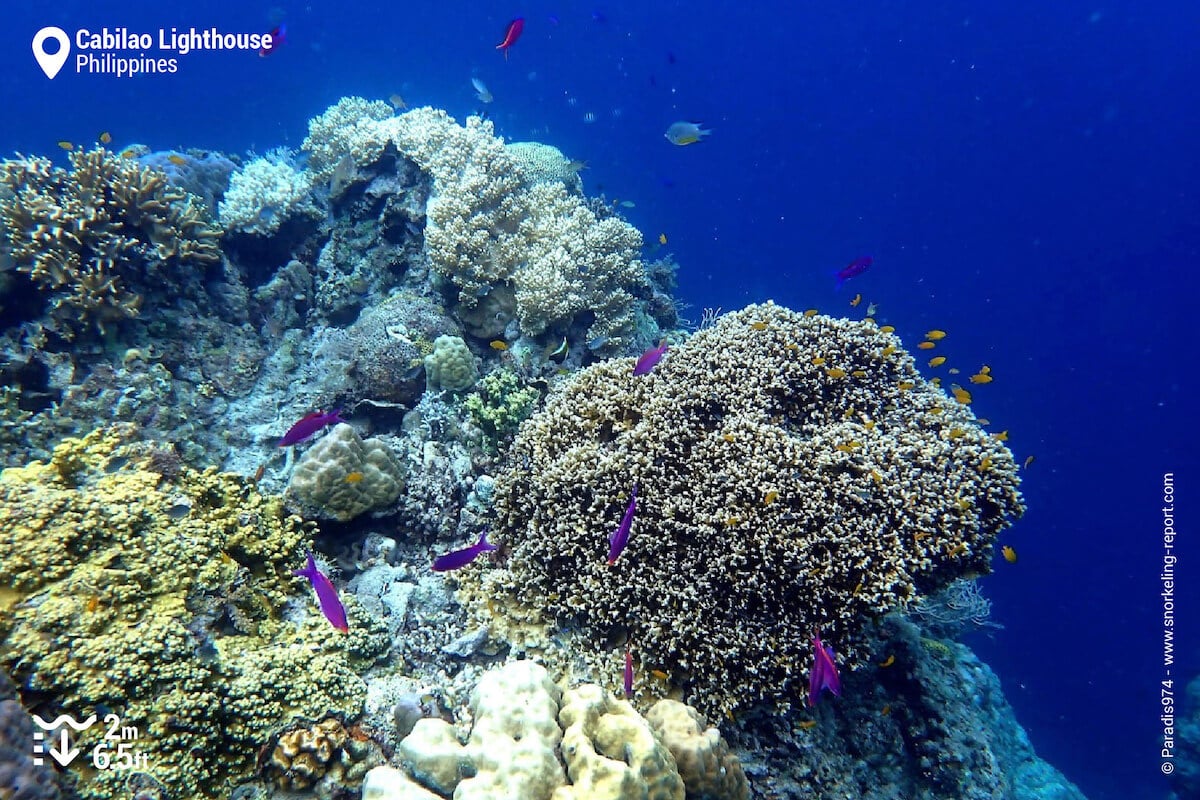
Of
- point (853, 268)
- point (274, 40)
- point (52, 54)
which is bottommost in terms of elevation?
point (52, 54)

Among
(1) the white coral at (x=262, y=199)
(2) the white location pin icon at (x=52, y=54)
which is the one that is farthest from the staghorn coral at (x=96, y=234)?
(2) the white location pin icon at (x=52, y=54)

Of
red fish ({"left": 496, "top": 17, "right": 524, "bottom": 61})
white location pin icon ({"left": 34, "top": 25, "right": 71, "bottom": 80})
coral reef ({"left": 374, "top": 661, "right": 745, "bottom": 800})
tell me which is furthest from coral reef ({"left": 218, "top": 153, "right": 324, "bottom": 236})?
coral reef ({"left": 374, "top": 661, "right": 745, "bottom": 800})

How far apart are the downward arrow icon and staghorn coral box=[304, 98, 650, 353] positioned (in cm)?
526

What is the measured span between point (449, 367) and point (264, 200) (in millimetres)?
4357

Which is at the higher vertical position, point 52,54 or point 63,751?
point 52,54

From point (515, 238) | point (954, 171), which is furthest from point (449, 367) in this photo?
point (954, 171)

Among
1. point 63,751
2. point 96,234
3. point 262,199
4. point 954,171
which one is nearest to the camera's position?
point 63,751

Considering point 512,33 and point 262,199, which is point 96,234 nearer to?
point 262,199

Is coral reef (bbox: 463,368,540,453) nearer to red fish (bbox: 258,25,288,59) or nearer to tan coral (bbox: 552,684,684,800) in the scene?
tan coral (bbox: 552,684,684,800)

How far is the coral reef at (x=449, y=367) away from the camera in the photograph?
20.8ft

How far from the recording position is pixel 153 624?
10.4 feet

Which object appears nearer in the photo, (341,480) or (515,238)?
(341,480)

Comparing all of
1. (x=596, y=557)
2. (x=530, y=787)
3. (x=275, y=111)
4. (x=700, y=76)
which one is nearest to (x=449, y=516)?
(x=596, y=557)

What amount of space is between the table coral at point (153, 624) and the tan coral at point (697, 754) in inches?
78.5
